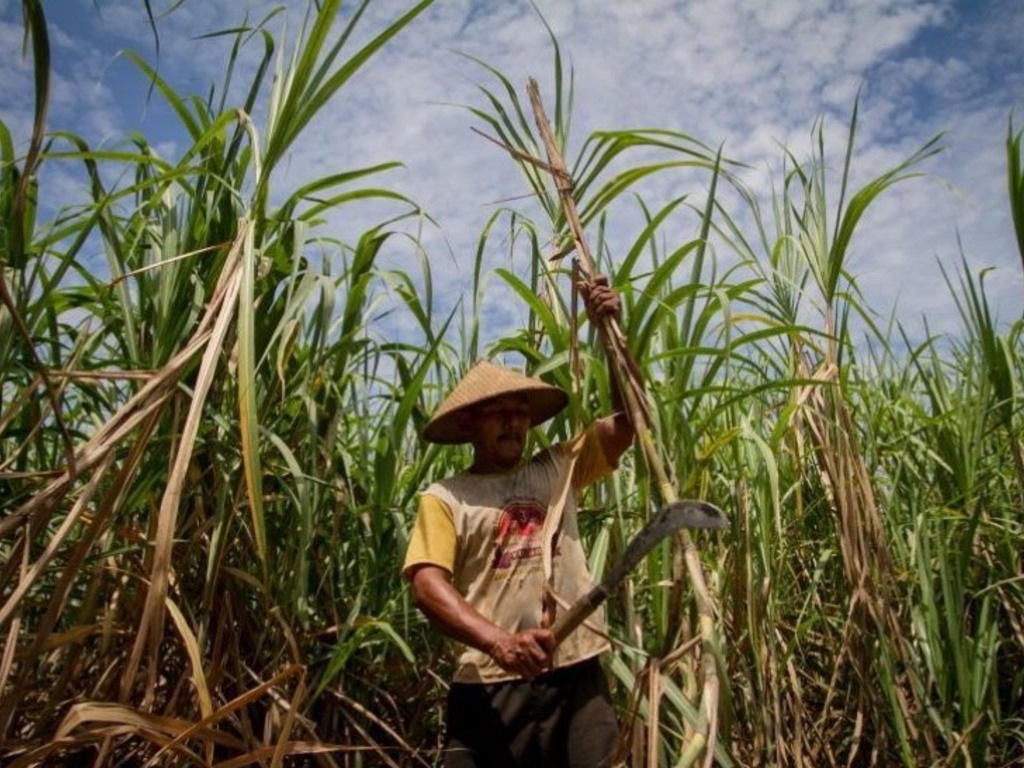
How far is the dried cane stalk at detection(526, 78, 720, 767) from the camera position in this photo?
997 mm

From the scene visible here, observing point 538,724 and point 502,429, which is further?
point 502,429

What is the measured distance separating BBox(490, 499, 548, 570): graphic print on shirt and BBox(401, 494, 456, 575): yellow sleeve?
0.10 meters

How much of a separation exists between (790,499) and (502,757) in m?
1.22

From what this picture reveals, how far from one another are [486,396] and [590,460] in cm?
25

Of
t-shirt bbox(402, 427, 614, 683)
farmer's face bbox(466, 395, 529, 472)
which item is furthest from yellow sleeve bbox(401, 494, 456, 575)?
farmer's face bbox(466, 395, 529, 472)

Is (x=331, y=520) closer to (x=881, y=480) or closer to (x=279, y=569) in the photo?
(x=279, y=569)

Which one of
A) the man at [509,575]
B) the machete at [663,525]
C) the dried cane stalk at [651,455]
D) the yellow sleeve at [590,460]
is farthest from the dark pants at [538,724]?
the machete at [663,525]

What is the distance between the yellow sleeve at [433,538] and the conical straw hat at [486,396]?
7.8 inches

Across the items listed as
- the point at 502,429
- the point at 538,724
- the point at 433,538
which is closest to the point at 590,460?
the point at 502,429

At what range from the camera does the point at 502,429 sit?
167 centimetres

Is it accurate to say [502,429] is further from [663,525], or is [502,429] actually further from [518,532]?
[663,525]

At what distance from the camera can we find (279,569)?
1684mm

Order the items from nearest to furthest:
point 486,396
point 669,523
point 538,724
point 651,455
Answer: point 669,523 → point 651,455 → point 538,724 → point 486,396

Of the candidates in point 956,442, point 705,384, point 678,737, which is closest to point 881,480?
point 956,442
